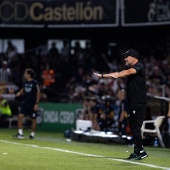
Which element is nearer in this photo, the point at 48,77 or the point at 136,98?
the point at 136,98

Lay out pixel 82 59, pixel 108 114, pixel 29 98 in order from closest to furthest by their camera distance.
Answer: pixel 29 98, pixel 108 114, pixel 82 59

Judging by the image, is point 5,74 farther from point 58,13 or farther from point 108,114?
point 108,114

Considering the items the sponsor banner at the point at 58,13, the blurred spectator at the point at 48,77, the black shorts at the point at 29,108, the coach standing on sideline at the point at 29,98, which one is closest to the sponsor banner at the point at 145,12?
the sponsor banner at the point at 58,13

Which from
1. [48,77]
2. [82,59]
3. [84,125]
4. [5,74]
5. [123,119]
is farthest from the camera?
[82,59]

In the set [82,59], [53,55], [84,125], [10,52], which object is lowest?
[84,125]

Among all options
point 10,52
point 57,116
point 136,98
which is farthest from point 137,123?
point 10,52

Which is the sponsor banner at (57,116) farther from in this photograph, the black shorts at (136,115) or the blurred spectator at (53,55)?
the black shorts at (136,115)

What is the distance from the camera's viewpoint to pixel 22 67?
31609mm

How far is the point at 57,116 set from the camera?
27.9 metres

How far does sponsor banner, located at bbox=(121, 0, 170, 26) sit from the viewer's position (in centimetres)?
2842

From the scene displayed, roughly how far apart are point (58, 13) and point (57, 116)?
17.1 feet

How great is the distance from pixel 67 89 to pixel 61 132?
12.5 feet

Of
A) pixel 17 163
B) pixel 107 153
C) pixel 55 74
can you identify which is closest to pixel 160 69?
pixel 55 74

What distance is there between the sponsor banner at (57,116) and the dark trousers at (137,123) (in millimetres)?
12420
